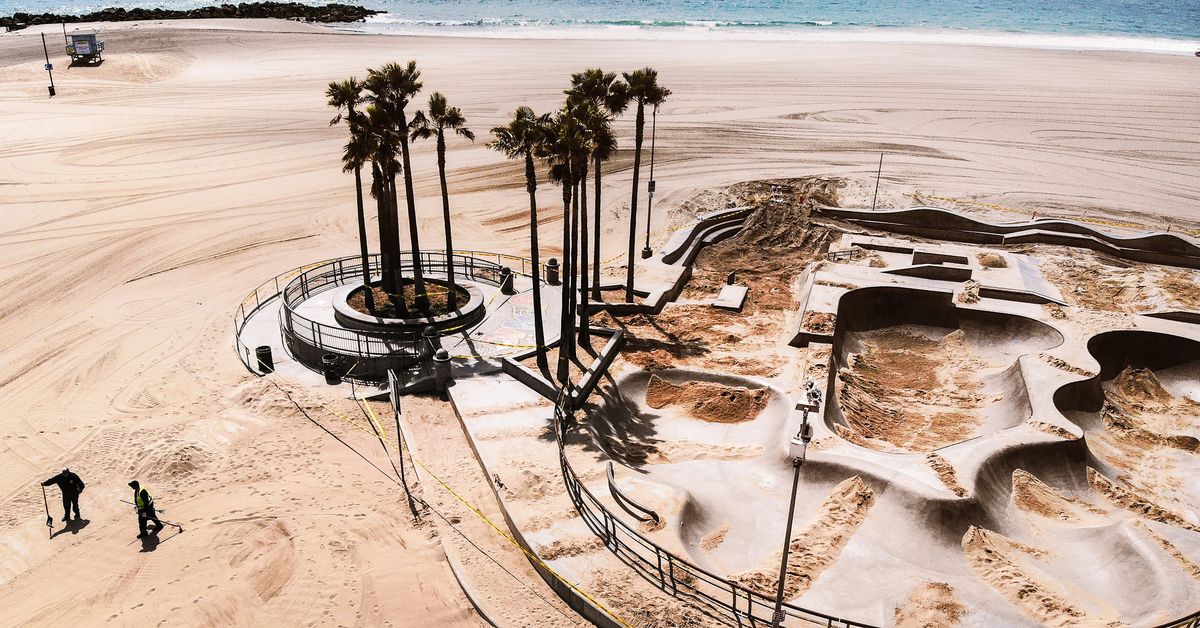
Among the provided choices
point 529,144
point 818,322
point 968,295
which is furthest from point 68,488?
point 968,295

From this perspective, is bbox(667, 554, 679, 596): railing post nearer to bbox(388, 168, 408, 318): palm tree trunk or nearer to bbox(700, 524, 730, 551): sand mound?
bbox(700, 524, 730, 551): sand mound

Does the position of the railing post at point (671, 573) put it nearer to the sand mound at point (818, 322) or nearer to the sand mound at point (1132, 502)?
the sand mound at point (1132, 502)

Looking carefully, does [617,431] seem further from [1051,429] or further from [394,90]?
[394,90]

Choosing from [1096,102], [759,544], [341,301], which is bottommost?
[759,544]

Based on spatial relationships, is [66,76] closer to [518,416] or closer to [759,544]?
[518,416]

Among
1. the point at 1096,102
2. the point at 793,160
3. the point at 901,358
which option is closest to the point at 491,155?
the point at 793,160

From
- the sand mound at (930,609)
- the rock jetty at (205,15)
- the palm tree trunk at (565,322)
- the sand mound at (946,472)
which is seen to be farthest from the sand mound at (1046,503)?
the rock jetty at (205,15)

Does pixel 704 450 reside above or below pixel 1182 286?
below

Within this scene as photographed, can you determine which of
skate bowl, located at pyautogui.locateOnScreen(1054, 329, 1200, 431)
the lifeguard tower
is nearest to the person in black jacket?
skate bowl, located at pyautogui.locateOnScreen(1054, 329, 1200, 431)
